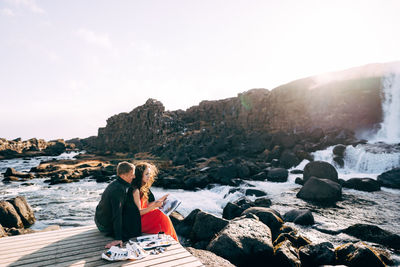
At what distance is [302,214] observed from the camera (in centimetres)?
1169

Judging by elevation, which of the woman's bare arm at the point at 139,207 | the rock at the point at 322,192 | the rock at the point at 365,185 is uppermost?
the woman's bare arm at the point at 139,207

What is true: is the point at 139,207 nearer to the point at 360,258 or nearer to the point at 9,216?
the point at 360,258

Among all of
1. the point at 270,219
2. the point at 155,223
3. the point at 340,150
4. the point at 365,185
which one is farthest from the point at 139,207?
the point at 340,150

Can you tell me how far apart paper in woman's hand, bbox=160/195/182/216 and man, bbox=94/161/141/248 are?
0.71 metres

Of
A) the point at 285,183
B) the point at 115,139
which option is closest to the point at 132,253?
the point at 285,183

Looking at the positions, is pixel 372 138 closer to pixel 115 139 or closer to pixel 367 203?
pixel 367 203

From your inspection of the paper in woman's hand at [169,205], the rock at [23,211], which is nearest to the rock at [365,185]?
the paper in woman's hand at [169,205]

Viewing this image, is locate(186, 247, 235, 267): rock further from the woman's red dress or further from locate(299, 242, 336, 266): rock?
locate(299, 242, 336, 266): rock

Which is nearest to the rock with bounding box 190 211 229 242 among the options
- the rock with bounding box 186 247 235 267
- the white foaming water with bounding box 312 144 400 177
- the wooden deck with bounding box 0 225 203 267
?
the rock with bounding box 186 247 235 267

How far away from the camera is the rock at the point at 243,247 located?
6715 millimetres

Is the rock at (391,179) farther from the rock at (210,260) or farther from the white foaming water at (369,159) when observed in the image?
the rock at (210,260)

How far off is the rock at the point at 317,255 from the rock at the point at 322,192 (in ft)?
31.8

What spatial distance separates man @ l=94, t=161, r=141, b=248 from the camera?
4.74 m

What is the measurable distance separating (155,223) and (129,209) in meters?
0.71
